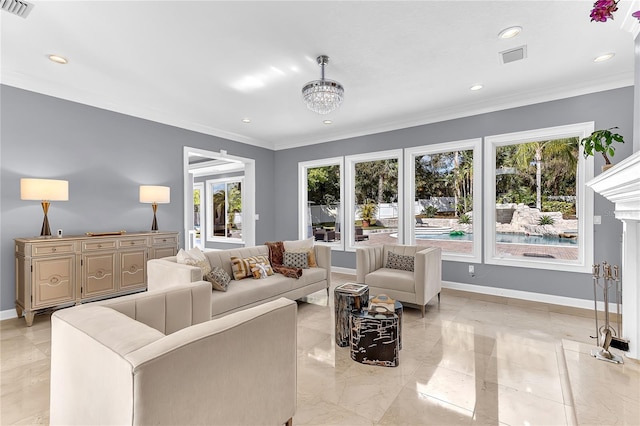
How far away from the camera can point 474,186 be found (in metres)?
4.50

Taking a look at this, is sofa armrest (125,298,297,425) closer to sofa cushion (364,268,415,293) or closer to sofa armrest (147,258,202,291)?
sofa armrest (147,258,202,291)

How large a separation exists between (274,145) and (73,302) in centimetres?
459

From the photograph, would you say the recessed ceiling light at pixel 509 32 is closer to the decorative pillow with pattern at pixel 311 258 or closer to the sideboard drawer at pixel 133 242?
the decorative pillow with pattern at pixel 311 258

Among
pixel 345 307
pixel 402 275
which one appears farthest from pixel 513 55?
pixel 345 307

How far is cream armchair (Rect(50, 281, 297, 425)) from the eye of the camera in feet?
3.28

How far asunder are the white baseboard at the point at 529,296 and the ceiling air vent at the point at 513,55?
9.65 feet

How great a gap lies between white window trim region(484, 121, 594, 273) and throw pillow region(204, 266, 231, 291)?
11.9ft

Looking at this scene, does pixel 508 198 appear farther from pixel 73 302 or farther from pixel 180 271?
pixel 73 302

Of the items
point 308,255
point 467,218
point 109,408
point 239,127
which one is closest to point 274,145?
point 239,127

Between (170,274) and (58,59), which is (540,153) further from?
(58,59)

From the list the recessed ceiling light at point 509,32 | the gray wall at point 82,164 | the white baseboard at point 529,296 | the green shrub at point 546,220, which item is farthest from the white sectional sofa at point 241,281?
the recessed ceiling light at point 509,32

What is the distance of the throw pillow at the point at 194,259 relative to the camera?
3.02 meters

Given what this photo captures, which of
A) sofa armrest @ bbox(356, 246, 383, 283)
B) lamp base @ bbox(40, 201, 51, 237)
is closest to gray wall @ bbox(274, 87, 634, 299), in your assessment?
sofa armrest @ bbox(356, 246, 383, 283)

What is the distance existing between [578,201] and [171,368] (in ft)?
15.7
